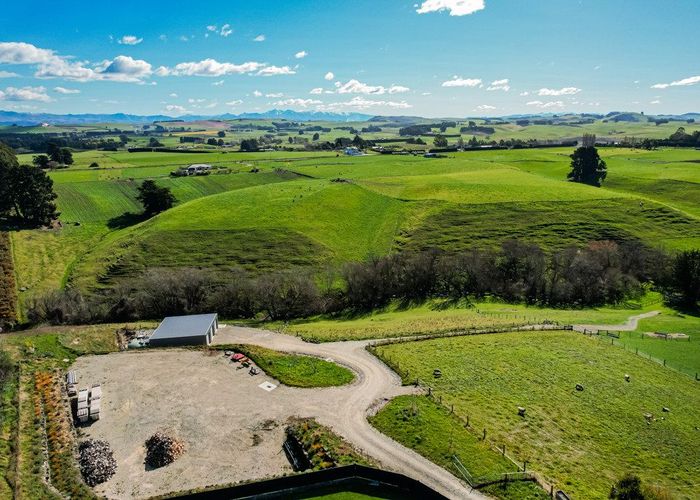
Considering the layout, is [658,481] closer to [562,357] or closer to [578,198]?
[562,357]

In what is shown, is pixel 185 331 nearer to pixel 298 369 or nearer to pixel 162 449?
pixel 298 369

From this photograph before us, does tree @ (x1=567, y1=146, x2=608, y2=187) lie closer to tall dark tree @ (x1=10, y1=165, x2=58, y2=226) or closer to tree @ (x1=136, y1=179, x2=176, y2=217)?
tree @ (x1=136, y1=179, x2=176, y2=217)

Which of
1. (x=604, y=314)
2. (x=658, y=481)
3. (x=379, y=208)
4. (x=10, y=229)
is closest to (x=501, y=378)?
(x=658, y=481)

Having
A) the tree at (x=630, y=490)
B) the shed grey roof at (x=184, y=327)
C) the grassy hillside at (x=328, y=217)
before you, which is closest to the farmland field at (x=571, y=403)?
the tree at (x=630, y=490)

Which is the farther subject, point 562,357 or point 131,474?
point 562,357

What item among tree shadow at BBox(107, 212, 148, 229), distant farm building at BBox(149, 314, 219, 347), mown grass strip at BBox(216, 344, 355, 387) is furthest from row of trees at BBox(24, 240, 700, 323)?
tree shadow at BBox(107, 212, 148, 229)

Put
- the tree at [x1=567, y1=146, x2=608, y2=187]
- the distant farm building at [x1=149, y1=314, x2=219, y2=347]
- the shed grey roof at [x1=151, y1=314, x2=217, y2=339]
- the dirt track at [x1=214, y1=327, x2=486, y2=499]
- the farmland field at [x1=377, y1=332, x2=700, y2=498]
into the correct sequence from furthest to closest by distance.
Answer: the tree at [x1=567, y1=146, x2=608, y2=187] → the shed grey roof at [x1=151, y1=314, x2=217, y2=339] → the distant farm building at [x1=149, y1=314, x2=219, y2=347] → the farmland field at [x1=377, y1=332, x2=700, y2=498] → the dirt track at [x1=214, y1=327, x2=486, y2=499]
